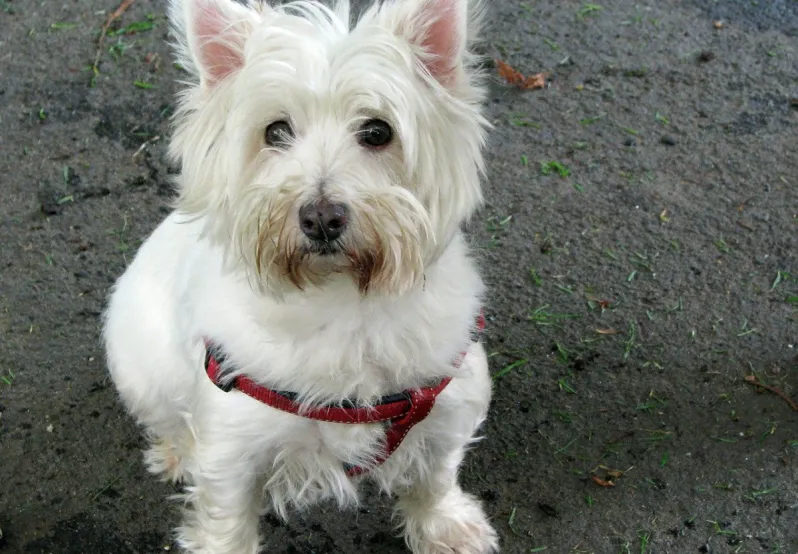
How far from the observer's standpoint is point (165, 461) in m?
3.42

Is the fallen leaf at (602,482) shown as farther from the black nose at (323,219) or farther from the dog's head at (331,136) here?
the black nose at (323,219)

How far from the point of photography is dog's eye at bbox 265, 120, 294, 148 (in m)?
2.21

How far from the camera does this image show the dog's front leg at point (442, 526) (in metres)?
3.24

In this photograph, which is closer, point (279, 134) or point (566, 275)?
point (279, 134)

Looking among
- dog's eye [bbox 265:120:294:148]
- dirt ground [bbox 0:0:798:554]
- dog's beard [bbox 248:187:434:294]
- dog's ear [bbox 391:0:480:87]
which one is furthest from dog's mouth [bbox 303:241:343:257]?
dirt ground [bbox 0:0:798:554]

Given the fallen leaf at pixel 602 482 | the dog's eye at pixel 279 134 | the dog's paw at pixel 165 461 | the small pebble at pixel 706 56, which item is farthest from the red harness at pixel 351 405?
the small pebble at pixel 706 56

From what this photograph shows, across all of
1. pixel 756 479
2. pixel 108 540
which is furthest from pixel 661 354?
pixel 108 540

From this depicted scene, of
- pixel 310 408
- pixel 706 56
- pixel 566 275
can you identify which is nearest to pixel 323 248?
pixel 310 408

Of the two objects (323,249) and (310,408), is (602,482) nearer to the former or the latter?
(310,408)

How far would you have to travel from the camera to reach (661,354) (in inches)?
151

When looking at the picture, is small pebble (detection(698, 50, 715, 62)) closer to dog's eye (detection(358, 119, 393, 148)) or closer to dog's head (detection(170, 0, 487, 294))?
dog's head (detection(170, 0, 487, 294))

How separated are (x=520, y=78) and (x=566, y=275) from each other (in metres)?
1.47

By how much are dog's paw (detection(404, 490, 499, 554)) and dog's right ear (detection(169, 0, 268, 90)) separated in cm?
175

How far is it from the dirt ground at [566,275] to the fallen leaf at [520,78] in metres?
0.05
